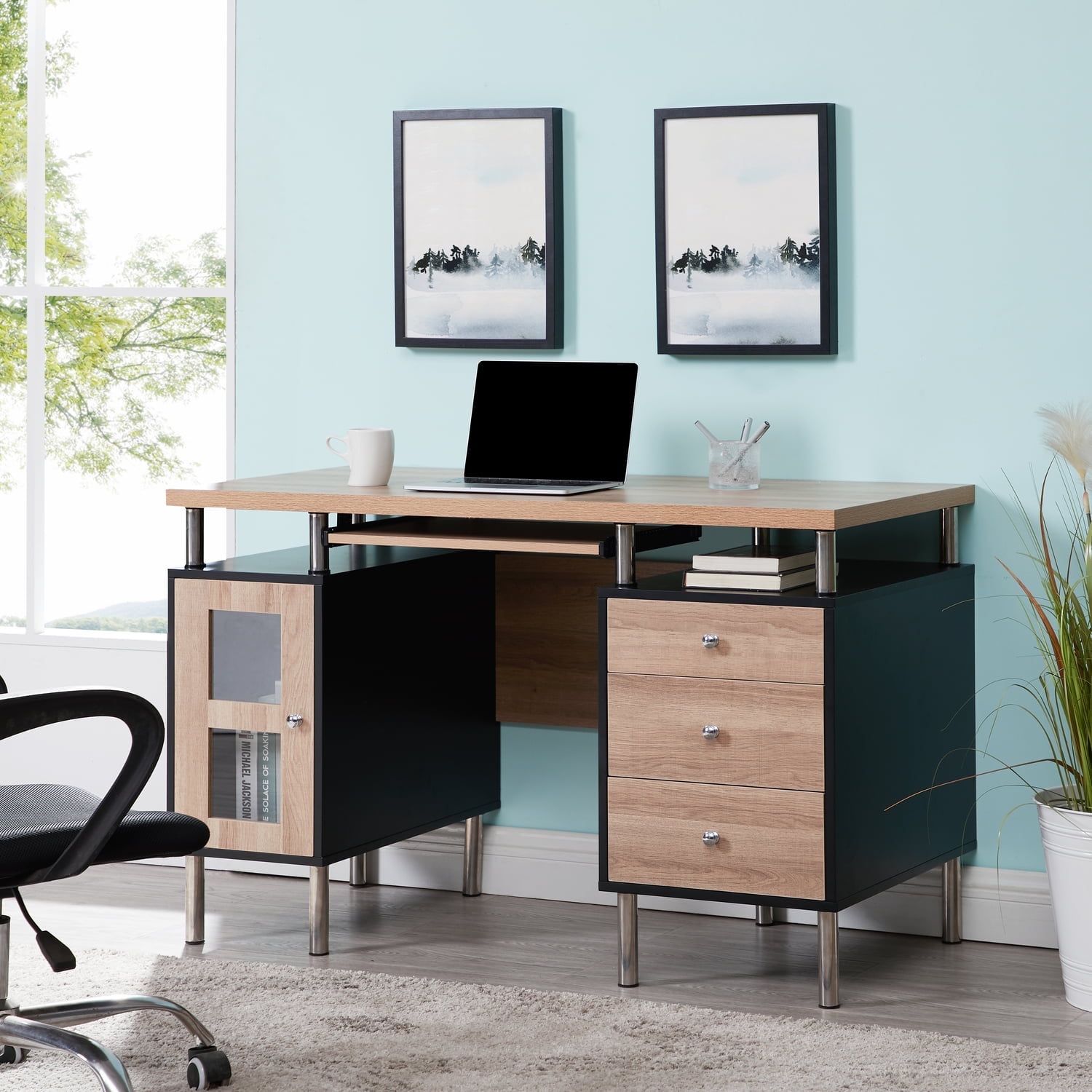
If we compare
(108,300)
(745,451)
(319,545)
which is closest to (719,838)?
(745,451)

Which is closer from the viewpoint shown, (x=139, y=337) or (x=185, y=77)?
(x=185, y=77)

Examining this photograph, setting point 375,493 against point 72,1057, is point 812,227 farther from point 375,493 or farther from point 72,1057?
point 72,1057

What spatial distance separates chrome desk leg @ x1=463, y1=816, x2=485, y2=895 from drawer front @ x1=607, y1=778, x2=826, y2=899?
0.73 meters

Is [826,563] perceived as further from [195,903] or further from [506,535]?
[195,903]

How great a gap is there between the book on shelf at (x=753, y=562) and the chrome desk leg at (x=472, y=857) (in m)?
0.97

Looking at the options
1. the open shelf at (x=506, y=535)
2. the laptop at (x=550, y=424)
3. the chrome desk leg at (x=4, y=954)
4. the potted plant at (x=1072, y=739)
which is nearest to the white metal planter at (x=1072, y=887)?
the potted plant at (x=1072, y=739)

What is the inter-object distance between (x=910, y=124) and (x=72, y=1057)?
7.07 ft

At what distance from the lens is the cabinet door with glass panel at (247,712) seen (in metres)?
3.10

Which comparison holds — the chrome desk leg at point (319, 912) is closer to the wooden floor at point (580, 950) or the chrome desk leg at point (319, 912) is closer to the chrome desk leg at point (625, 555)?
the wooden floor at point (580, 950)

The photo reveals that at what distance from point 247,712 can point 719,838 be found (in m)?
0.86

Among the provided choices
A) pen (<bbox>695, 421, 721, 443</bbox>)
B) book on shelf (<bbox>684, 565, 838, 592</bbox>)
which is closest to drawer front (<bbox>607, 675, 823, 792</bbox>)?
book on shelf (<bbox>684, 565, 838, 592</bbox>)

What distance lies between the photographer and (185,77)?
16.3ft

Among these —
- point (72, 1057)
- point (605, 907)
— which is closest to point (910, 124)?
point (605, 907)

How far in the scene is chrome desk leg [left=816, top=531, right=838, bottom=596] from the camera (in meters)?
2.77
